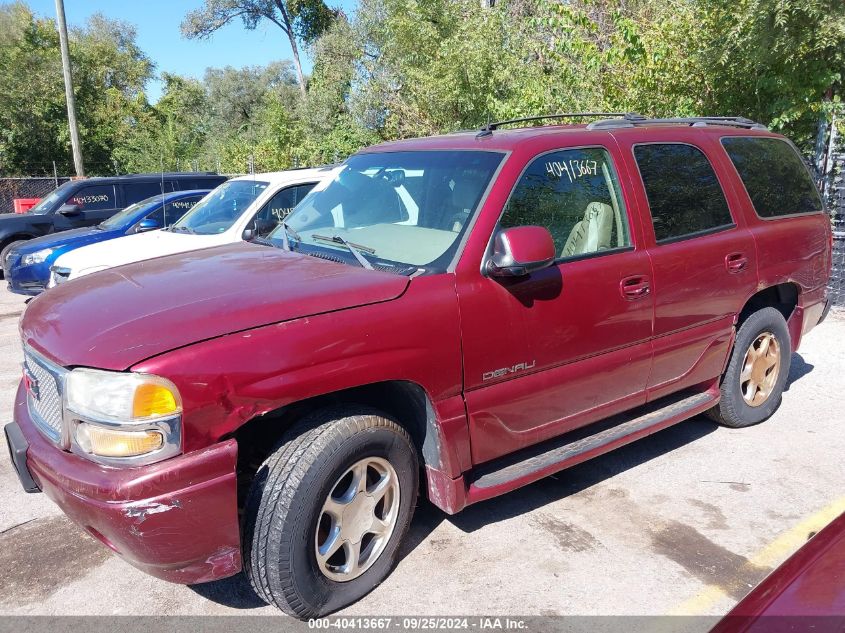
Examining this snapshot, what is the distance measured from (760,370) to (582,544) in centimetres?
224

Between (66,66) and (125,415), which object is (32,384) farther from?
(66,66)

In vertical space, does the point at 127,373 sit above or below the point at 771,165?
below

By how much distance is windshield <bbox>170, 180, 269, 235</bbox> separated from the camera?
7.29 m

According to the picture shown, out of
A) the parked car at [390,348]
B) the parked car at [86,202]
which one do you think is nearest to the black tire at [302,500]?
the parked car at [390,348]

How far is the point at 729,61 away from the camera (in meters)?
8.87

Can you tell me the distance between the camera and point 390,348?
9.60ft

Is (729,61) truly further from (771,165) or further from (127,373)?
(127,373)

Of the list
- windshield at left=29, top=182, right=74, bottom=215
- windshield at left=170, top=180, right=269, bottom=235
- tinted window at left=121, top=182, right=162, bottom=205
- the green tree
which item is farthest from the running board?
the green tree

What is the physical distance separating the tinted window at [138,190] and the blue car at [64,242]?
2908 mm

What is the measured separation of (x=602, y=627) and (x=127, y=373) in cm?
215

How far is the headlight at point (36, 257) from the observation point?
891 cm

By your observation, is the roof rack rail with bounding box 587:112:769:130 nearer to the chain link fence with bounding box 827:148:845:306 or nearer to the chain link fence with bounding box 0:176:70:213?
the chain link fence with bounding box 827:148:845:306

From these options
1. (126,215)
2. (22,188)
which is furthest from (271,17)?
(126,215)

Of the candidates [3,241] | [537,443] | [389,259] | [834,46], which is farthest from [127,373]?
[3,241]
